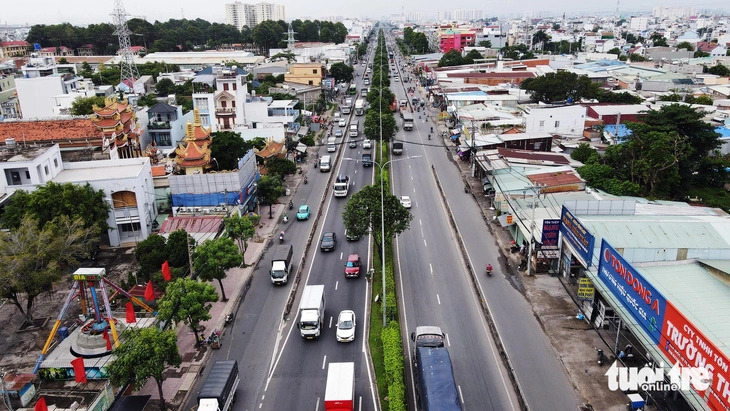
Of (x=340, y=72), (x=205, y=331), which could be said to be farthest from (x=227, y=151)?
(x=340, y=72)

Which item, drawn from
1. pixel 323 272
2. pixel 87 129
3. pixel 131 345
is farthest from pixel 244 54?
pixel 131 345

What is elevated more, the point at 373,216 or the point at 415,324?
the point at 373,216

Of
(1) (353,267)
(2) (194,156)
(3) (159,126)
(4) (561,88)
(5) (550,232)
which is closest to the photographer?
(5) (550,232)

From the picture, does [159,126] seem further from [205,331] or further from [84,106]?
[205,331]

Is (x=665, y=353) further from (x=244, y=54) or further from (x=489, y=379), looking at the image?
(x=244, y=54)

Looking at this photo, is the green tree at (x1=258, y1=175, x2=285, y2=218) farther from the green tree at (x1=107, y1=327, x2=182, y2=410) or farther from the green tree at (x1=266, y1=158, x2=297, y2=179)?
the green tree at (x1=107, y1=327, x2=182, y2=410)

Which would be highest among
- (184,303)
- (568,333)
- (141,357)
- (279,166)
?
(279,166)
